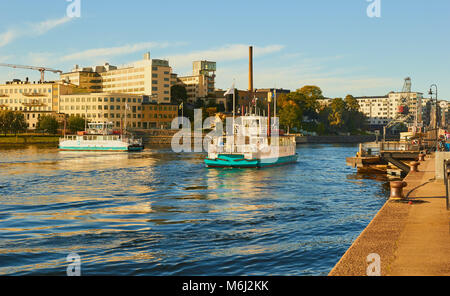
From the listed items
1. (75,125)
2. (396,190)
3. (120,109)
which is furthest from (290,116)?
(396,190)

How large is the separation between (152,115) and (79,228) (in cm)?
16859

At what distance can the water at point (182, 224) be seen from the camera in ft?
57.1

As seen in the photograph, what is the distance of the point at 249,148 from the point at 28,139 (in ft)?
351

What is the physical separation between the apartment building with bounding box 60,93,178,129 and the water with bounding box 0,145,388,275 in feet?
457

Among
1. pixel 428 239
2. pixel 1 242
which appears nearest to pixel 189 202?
pixel 1 242

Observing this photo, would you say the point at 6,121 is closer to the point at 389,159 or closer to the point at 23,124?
the point at 23,124

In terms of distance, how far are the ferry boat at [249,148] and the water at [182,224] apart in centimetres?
1313

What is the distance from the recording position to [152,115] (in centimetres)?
19075

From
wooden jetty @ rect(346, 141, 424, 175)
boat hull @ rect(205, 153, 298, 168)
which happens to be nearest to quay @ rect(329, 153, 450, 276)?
wooden jetty @ rect(346, 141, 424, 175)

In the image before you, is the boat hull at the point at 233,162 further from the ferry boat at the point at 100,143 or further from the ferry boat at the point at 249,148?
the ferry boat at the point at 100,143

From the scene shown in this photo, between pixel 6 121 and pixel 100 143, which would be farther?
pixel 6 121

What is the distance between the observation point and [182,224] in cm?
2514

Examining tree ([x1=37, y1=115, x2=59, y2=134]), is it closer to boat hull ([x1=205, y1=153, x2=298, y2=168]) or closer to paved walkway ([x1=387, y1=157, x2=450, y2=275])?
boat hull ([x1=205, y1=153, x2=298, y2=168])
